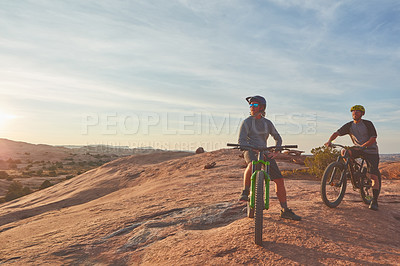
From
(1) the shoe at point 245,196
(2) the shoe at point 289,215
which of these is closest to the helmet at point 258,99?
(1) the shoe at point 245,196

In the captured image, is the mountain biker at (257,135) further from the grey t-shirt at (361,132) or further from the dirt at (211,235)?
the grey t-shirt at (361,132)

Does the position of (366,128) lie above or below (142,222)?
above

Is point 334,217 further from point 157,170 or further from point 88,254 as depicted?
point 157,170

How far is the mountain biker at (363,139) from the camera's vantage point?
7.05 metres

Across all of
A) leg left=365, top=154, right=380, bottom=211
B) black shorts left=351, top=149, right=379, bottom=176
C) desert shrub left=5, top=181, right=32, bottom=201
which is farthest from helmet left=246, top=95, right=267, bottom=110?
desert shrub left=5, top=181, right=32, bottom=201

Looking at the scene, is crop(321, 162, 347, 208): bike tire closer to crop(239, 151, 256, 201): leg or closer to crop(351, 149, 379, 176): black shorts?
crop(351, 149, 379, 176): black shorts

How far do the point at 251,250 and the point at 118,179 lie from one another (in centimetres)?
1533

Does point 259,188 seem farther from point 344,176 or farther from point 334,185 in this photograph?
point 344,176

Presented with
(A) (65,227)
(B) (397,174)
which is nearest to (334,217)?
(A) (65,227)

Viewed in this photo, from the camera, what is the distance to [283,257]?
425 cm

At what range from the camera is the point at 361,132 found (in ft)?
23.4

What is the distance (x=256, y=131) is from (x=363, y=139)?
119 inches

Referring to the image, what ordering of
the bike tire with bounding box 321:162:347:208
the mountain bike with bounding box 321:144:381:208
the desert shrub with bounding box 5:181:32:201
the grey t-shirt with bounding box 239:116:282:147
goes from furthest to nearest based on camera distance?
the desert shrub with bounding box 5:181:32:201 < the mountain bike with bounding box 321:144:381:208 < the bike tire with bounding box 321:162:347:208 < the grey t-shirt with bounding box 239:116:282:147

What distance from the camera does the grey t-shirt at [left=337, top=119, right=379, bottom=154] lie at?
7.09 metres
